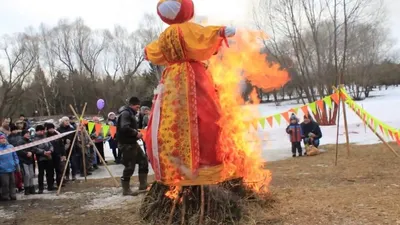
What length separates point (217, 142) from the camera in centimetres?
489

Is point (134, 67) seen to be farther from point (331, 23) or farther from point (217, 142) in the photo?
point (217, 142)

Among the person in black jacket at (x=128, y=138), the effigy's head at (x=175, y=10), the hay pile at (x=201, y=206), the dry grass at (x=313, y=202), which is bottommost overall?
the dry grass at (x=313, y=202)

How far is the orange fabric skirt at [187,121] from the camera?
4797 mm

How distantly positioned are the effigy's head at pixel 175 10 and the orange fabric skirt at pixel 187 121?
1.85ft

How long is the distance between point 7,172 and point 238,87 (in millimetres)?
5304

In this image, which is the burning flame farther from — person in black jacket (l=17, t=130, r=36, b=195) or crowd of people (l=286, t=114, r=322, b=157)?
crowd of people (l=286, t=114, r=322, b=157)

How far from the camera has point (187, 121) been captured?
4.81m

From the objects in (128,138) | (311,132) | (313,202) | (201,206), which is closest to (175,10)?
(201,206)

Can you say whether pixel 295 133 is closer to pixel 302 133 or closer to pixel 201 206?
pixel 302 133

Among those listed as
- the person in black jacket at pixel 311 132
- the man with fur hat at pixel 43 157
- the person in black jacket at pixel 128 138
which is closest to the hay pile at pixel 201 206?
the person in black jacket at pixel 128 138

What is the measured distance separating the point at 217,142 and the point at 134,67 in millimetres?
42762

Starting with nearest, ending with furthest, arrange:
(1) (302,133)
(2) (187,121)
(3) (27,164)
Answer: (2) (187,121) < (3) (27,164) < (1) (302,133)

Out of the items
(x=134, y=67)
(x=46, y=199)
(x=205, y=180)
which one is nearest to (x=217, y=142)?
(x=205, y=180)

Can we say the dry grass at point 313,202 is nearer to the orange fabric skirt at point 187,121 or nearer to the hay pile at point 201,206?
the hay pile at point 201,206
